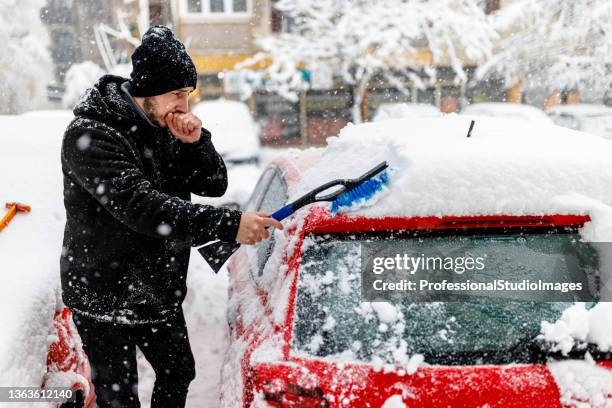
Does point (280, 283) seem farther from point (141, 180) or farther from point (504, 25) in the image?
point (504, 25)

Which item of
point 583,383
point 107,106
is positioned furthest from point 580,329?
point 107,106

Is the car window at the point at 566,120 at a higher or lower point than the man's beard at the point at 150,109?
lower

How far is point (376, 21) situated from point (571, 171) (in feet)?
42.5

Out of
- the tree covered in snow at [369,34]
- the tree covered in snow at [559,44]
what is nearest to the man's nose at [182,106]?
the tree covered in snow at [369,34]

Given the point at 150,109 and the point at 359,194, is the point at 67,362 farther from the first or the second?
the point at 359,194

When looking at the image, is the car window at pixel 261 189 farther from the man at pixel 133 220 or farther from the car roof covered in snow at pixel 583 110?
the car roof covered in snow at pixel 583 110

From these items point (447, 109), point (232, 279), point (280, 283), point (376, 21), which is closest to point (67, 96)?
point (376, 21)

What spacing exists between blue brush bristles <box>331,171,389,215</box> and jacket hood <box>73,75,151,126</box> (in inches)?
31.2

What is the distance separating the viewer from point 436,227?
195 centimetres

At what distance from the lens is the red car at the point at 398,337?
5.64 ft

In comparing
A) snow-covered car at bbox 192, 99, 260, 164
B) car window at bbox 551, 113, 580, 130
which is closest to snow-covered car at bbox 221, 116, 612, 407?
snow-covered car at bbox 192, 99, 260, 164

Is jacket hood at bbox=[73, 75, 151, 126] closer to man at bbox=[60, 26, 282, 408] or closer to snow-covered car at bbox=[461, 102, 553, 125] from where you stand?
man at bbox=[60, 26, 282, 408]

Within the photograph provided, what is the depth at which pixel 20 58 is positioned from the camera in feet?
67.3

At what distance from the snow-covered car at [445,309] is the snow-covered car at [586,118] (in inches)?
444
